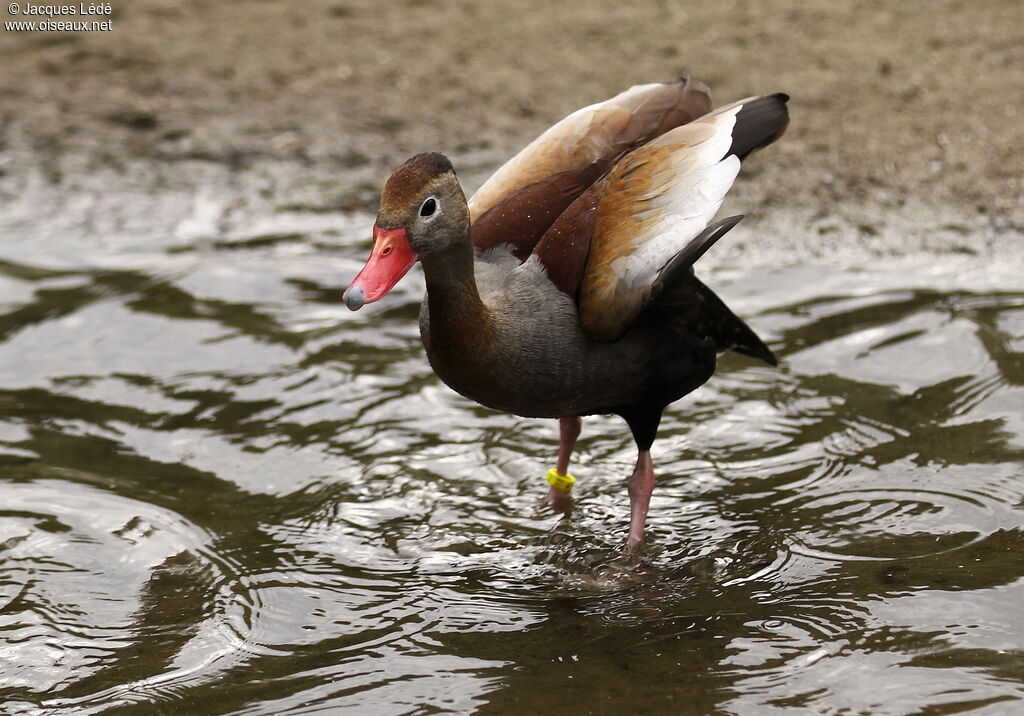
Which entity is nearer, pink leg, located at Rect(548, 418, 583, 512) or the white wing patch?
the white wing patch

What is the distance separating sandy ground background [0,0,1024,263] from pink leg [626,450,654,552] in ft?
9.10

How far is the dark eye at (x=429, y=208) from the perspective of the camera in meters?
4.39

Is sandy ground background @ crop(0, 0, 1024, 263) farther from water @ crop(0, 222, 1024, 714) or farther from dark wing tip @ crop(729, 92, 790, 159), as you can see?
dark wing tip @ crop(729, 92, 790, 159)

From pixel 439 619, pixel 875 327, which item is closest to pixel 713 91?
pixel 875 327

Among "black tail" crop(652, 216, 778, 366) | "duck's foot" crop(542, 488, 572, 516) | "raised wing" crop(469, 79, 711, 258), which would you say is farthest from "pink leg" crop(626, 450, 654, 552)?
"raised wing" crop(469, 79, 711, 258)

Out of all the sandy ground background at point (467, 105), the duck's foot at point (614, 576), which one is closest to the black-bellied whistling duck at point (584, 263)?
the duck's foot at point (614, 576)

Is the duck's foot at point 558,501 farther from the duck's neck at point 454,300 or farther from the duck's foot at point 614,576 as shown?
the duck's neck at point 454,300

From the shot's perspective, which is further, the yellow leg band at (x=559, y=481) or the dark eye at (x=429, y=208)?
the yellow leg band at (x=559, y=481)

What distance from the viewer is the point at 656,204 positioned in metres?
5.02

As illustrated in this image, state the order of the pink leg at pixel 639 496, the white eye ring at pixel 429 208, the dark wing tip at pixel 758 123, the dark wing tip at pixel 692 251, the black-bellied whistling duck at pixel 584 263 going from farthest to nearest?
the dark wing tip at pixel 758 123
the pink leg at pixel 639 496
the dark wing tip at pixel 692 251
the black-bellied whistling duck at pixel 584 263
the white eye ring at pixel 429 208

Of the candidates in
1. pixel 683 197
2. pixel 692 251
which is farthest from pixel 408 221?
pixel 683 197

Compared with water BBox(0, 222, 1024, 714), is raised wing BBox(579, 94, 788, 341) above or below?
above

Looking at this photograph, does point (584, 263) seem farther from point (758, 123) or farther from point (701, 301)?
point (758, 123)

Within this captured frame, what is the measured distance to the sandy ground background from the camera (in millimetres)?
8102
